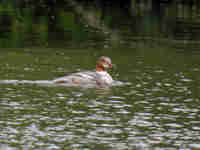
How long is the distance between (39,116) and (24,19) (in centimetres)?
3687

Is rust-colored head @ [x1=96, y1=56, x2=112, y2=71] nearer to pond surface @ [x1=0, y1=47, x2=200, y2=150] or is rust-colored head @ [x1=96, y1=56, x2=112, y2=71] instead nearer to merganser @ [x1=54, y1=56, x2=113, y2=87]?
merganser @ [x1=54, y1=56, x2=113, y2=87]

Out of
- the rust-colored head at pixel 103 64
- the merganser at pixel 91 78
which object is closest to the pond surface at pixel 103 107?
the merganser at pixel 91 78

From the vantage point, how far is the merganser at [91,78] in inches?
985

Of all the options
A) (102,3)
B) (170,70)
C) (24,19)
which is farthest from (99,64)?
(102,3)

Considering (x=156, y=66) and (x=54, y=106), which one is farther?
(x=156, y=66)

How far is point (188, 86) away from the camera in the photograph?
25234 millimetres

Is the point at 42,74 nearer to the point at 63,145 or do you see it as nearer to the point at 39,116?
the point at 39,116

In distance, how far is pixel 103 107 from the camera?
20.9 m

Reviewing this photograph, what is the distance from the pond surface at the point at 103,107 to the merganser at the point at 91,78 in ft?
2.04

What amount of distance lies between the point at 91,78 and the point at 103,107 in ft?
15.7

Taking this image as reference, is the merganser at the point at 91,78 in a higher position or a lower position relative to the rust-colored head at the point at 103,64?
lower

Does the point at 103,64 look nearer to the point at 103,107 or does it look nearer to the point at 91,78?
the point at 91,78

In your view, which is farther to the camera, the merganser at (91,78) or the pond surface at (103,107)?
Answer: the merganser at (91,78)

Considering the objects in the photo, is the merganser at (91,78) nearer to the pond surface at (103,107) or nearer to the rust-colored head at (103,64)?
the rust-colored head at (103,64)
